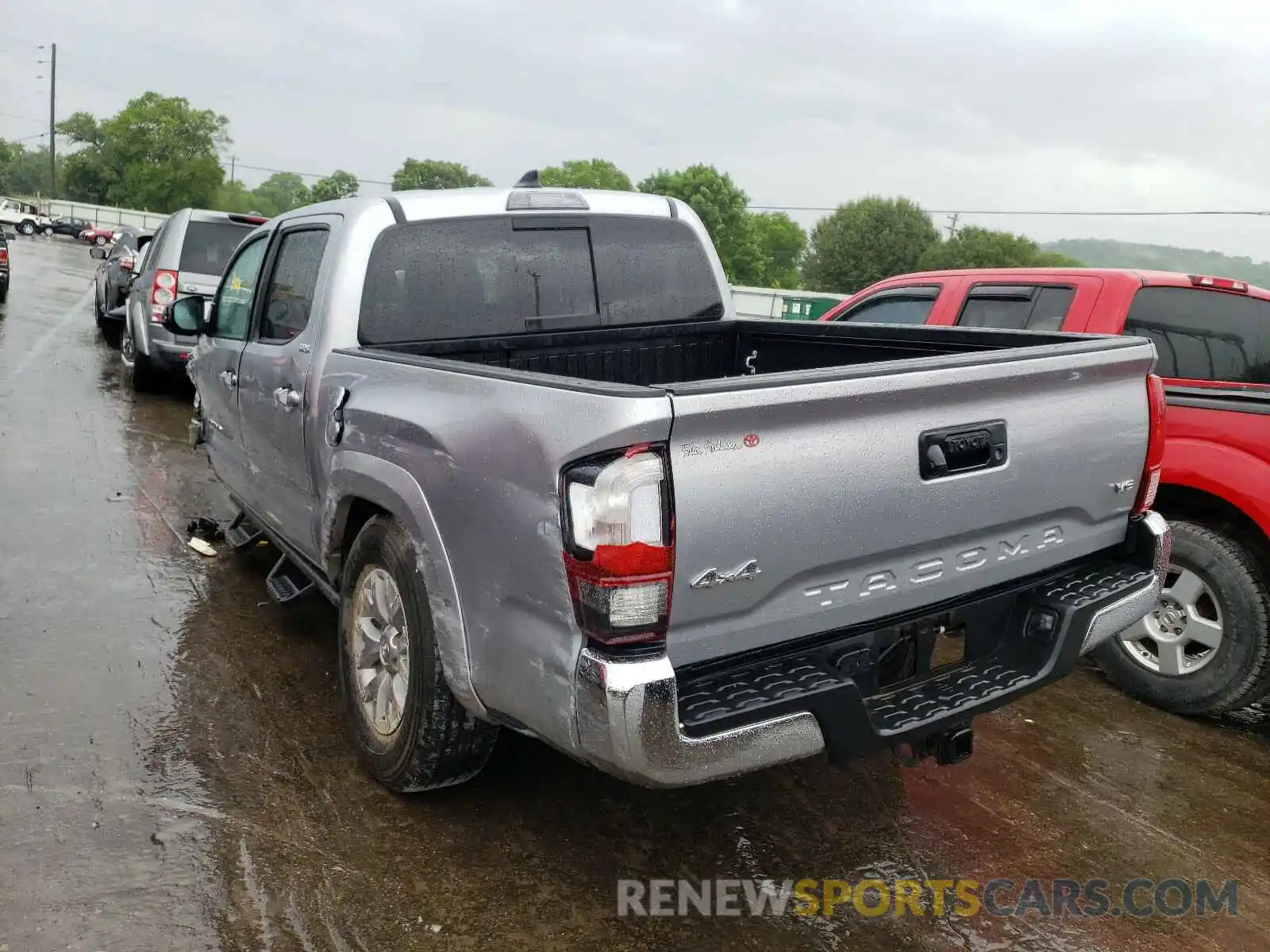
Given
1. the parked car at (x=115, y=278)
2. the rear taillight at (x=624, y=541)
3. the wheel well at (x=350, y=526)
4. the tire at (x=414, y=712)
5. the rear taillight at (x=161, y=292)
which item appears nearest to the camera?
the rear taillight at (x=624, y=541)

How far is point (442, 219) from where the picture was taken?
13.6 ft

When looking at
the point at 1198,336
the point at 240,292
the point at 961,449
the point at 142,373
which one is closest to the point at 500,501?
the point at 961,449

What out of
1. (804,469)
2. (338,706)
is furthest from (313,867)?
(804,469)

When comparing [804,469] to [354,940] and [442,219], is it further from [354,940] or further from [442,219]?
[442,219]

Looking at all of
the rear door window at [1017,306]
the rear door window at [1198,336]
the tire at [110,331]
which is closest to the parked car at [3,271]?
the tire at [110,331]

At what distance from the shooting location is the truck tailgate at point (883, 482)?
8.13 ft

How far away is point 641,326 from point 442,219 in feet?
3.40

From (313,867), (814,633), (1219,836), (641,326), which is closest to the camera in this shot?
(814,633)

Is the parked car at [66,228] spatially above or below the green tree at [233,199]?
below

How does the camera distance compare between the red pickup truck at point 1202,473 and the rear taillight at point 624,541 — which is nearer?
the rear taillight at point 624,541

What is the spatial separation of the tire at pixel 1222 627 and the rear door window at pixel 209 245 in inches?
365

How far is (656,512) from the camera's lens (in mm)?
2412

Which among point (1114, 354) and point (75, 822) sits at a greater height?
point (1114, 354)

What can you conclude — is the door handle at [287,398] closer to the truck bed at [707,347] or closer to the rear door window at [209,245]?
the truck bed at [707,347]
